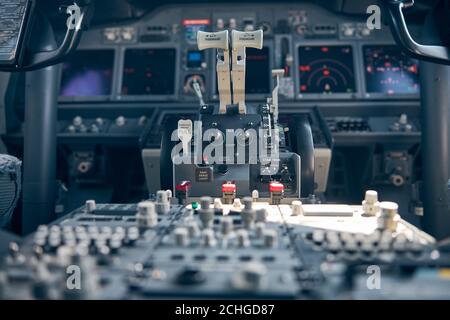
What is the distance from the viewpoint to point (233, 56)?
1783mm

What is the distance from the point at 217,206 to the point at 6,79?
212 cm

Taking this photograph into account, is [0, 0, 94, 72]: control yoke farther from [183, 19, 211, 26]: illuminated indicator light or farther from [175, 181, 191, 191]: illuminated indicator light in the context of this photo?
[183, 19, 211, 26]: illuminated indicator light

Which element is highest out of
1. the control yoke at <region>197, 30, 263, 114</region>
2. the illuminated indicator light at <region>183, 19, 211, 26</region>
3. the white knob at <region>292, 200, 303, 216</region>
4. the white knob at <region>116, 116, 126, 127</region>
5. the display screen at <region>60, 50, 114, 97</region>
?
the illuminated indicator light at <region>183, 19, 211, 26</region>

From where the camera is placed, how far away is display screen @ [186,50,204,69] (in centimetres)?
299

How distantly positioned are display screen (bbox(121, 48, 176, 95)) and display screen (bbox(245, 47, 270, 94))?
52 centimetres

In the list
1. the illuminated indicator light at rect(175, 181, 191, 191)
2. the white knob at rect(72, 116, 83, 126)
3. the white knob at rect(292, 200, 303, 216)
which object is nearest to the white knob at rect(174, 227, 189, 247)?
the white knob at rect(292, 200, 303, 216)

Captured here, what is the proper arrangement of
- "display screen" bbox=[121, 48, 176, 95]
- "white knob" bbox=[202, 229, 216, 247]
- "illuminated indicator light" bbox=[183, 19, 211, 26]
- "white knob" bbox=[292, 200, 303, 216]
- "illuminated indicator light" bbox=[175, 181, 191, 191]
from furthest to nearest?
"illuminated indicator light" bbox=[183, 19, 211, 26] < "display screen" bbox=[121, 48, 176, 95] < "illuminated indicator light" bbox=[175, 181, 191, 191] < "white knob" bbox=[292, 200, 303, 216] < "white knob" bbox=[202, 229, 216, 247]

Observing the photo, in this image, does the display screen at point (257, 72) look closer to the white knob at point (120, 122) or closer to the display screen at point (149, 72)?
the display screen at point (149, 72)

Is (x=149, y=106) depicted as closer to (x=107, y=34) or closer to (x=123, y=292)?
(x=107, y=34)

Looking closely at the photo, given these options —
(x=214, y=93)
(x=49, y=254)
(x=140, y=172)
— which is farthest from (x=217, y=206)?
(x=140, y=172)

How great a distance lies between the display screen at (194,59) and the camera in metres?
2.99

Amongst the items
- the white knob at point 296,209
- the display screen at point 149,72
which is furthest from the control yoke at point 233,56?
the display screen at point 149,72

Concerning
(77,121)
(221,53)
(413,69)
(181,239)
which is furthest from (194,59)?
(181,239)
